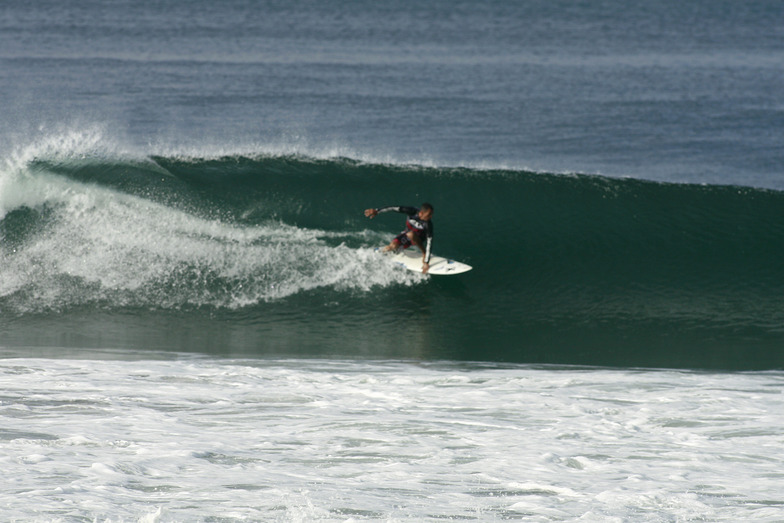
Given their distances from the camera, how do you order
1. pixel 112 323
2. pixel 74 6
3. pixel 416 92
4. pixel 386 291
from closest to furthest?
pixel 112 323
pixel 386 291
pixel 416 92
pixel 74 6

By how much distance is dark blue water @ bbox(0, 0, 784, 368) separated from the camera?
10250 mm

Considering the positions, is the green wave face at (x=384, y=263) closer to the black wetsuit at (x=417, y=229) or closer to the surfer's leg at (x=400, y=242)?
the surfer's leg at (x=400, y=242)

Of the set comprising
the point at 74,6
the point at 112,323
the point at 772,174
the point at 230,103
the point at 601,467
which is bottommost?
the point at 601,467

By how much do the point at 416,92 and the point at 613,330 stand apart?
16.4m

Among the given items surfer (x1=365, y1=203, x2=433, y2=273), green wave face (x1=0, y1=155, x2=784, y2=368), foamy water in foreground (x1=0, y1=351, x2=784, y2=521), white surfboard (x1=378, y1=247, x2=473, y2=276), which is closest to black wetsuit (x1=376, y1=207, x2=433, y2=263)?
surfer (x1=365, y1=203, x2=433, y2=273)

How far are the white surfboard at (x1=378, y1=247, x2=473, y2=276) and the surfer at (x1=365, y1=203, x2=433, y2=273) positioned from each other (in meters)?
0.09

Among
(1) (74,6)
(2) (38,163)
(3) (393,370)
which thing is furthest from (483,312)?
(1) (74,6)

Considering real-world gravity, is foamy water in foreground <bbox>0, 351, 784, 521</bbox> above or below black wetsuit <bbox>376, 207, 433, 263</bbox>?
below

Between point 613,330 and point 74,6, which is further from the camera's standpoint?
point 74,6

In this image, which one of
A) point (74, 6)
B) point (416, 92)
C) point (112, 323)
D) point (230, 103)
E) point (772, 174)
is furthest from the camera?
point (74, 6)

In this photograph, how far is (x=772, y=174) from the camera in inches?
715

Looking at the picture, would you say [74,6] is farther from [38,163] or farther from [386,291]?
[386,291]

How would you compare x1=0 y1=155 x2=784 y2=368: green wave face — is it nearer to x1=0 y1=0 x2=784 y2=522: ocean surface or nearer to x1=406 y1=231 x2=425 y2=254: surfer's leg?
x1=0 y1=0 x2=784 y2=522: ocean surface

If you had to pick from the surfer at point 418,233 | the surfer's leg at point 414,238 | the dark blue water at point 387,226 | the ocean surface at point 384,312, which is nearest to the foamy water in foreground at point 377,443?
the ocean surface at point 384,312
